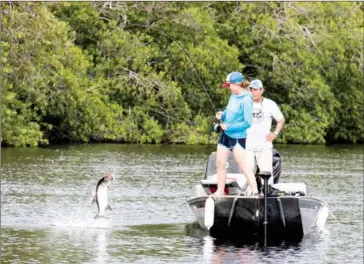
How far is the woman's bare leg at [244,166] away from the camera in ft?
50.0

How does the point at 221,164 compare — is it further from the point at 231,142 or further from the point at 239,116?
→ the point at 239,116

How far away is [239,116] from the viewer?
1518cm

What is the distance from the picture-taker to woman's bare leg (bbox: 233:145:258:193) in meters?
15.2

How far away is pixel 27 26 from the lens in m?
36.3

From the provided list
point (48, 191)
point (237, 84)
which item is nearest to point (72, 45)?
point (48, 191)

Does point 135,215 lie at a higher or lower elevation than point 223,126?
lower

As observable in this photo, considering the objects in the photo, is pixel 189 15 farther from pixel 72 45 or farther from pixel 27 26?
pixel 27 26

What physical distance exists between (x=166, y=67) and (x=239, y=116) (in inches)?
1134

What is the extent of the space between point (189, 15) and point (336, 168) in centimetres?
1589

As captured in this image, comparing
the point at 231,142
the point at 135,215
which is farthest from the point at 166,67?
the point at 231,142

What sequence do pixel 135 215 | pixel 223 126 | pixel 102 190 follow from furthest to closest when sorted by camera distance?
pixel 135 215
pixel 102 190
pixel 223 126

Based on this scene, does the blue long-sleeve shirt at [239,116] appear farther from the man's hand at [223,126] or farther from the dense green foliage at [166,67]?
the dense green foliage at [166,67]

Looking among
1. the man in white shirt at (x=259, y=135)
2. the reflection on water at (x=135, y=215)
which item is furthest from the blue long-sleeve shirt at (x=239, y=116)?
the reflection on water at (x=135, y=215)

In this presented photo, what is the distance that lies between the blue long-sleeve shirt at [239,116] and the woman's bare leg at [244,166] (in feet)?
0.60
